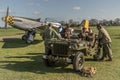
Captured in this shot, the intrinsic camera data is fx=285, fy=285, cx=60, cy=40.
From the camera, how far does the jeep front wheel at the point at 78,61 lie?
10984 mm

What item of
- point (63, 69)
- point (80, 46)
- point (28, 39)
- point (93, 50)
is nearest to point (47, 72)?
point (63, 69)

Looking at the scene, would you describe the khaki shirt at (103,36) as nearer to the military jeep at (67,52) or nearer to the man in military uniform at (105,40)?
the man in military uniform at (105,40)

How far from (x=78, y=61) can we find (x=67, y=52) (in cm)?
56

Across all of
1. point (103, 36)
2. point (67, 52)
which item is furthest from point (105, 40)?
point (67, 52)

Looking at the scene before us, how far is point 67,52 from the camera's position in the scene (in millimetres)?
11273

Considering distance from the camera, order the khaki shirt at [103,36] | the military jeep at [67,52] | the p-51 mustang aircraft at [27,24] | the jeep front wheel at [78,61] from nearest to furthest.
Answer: the jeep front wheel at [78,61] < the military jeep at [67,52] < the khaki shirt at [103,36] < the p-51 mustang aircraft at [27,24]

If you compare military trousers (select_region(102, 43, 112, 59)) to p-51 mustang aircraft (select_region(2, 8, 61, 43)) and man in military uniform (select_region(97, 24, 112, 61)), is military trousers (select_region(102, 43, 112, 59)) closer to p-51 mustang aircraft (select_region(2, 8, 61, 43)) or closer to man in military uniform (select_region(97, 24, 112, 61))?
man in military uniform (select_region(97, 24, 112, 61))

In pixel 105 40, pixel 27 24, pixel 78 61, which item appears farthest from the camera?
pixel 27 24

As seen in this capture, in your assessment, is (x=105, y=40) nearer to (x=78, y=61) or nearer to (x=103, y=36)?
(x=103, y=36)

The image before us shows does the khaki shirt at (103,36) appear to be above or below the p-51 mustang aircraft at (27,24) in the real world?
above

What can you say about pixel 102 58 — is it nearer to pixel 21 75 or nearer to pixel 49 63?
pixel 49 63

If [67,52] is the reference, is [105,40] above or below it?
above

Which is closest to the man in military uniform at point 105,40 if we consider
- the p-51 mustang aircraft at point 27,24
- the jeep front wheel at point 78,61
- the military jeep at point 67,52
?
the military jeep at point 67,52

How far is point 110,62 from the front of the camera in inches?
533
